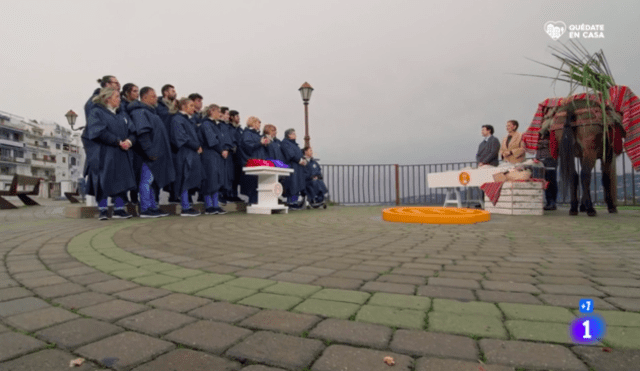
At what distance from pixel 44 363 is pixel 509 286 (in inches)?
89.9

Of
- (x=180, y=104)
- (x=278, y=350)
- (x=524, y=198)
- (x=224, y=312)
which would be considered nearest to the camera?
(x=278, y=350)

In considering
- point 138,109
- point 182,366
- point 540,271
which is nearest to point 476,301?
point 540,271

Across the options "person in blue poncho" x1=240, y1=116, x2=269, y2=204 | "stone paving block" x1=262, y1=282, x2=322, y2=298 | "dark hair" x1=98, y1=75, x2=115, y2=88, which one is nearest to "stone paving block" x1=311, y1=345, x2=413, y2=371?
"stone paving block" x1=262, y1=282, x2=322, y2=298

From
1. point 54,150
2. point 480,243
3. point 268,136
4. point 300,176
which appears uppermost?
point 54,150

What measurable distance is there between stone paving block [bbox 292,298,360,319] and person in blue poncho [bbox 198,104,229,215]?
6842 mm

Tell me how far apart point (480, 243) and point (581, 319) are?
7.30ft

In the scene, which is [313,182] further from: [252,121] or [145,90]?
[145,90]

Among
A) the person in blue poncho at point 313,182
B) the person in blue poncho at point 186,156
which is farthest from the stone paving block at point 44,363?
the person in blue poncho at point 313,182

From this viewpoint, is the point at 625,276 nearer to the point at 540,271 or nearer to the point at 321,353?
the point at 540,271

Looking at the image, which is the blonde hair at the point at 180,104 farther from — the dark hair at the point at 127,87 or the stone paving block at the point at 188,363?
the stone paving block at the point at 188,363

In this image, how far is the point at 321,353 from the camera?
134 cm

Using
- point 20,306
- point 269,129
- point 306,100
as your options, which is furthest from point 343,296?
point 306,100

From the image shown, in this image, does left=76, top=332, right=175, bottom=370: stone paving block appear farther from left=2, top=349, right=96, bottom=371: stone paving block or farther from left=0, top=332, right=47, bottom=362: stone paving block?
left=0, top=332, right=47, bottom=362: stone paving block

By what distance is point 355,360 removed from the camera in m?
1.29
